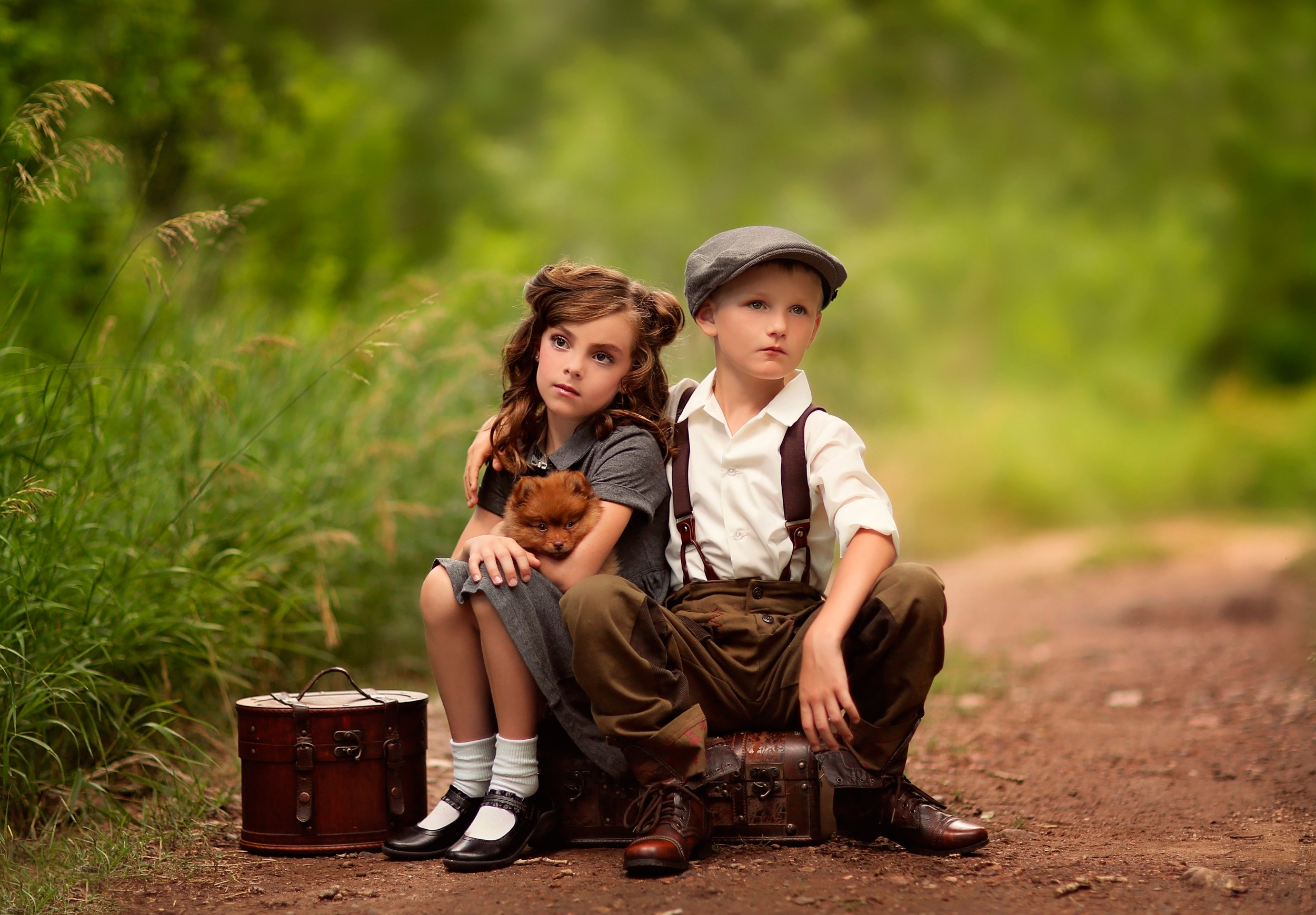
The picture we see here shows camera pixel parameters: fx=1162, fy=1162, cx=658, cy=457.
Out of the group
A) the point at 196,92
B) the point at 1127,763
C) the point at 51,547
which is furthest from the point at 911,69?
the point at 51,547

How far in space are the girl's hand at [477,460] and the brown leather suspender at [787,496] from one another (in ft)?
1.51

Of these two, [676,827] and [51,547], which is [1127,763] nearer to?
[676,827]

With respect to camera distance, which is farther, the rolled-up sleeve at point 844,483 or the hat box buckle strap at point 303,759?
the hat box buckle strap at point 303,759

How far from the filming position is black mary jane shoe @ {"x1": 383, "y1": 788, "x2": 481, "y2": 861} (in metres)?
2.69

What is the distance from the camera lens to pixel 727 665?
2686 mm

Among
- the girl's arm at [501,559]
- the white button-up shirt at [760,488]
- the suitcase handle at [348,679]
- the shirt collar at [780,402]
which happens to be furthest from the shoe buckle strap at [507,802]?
the shirt collar at [780,402]

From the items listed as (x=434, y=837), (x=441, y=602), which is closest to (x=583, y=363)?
(x=441, y=602)

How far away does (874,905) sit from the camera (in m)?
2.25

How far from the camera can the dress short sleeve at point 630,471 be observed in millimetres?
2717

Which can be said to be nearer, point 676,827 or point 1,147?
point 676,827

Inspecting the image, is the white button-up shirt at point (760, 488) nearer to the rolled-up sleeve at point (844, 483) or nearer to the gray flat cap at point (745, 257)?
the rolled-up sleeve at point (844, 483)

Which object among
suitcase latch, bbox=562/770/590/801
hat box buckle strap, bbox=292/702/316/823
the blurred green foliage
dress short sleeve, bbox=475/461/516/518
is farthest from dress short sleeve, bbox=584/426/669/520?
the blurred green foliage

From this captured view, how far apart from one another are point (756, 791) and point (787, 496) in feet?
2.24

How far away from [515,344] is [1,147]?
171 cm
